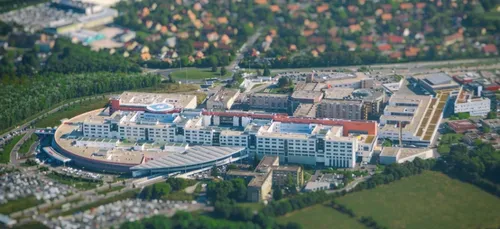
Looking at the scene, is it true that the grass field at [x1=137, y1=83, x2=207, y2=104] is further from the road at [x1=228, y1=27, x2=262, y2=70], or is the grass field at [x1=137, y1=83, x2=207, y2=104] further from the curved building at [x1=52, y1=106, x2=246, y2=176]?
the curved building at [x1=52, y1=106, x2=246, y2=176]

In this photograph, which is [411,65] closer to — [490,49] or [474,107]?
[490,49]

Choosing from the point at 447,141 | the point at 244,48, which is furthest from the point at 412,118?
the point at 244,48

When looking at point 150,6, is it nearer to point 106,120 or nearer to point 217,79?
point 217,79

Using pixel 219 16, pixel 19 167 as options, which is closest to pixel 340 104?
pixel 19 167

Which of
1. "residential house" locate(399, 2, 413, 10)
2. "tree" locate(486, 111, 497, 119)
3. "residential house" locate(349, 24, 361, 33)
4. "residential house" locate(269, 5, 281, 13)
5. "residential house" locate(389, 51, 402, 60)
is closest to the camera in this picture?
"tree" locate(486, 111, 497, 119)

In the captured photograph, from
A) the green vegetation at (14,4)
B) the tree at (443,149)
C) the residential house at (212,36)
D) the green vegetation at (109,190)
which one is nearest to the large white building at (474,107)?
the tree at (443,149)

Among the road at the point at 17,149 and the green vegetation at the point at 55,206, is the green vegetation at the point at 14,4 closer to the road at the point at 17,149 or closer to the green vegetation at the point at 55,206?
the road at the point at 17,149

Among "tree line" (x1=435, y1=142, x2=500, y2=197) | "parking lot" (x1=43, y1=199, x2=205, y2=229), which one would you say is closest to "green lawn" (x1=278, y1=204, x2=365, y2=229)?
"parking lot" (x1=43, y1=199, x2=205, y2=229)
